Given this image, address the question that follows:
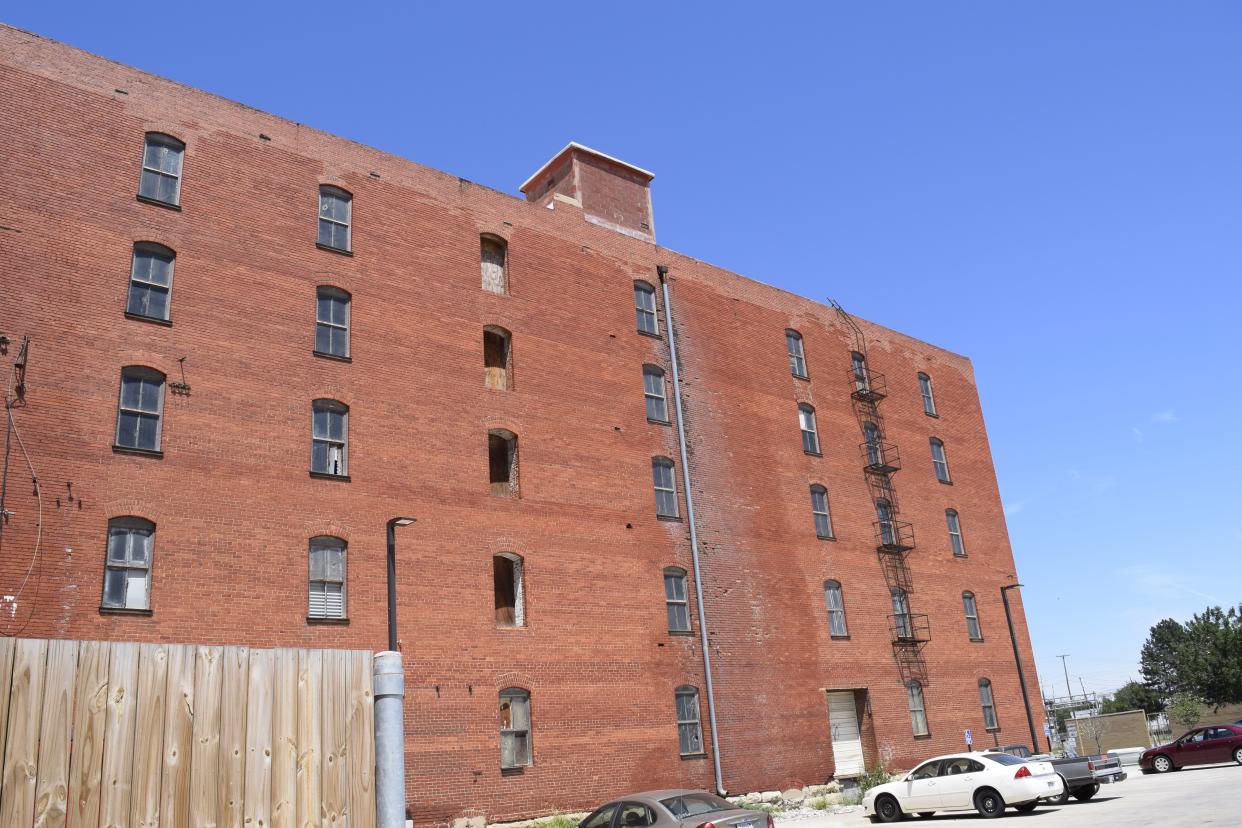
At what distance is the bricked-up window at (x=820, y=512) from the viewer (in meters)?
34.2

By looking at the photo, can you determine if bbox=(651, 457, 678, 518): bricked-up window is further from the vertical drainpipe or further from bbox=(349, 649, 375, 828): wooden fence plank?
bbox=(349, 649, 375, 828): wooden fence plank

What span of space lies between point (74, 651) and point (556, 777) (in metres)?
21.4

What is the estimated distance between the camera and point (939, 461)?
41.1 meters

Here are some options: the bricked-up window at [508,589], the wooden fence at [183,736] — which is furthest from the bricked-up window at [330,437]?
the wooden fence at [183,736]

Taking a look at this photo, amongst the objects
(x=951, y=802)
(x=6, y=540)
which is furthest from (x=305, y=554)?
(x=951, y=802)

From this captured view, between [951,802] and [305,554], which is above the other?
[305,554]

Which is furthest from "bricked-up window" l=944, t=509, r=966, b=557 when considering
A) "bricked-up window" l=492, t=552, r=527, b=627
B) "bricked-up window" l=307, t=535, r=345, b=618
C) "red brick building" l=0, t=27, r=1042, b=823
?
"bricked-up window" l=307, t=535, r=345, b=618

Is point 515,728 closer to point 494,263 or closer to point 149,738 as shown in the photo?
point 494,263

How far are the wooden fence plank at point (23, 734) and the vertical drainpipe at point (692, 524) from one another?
81.2ft

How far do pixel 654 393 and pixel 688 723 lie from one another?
10137 mm

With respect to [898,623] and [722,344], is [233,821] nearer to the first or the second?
[722,344]

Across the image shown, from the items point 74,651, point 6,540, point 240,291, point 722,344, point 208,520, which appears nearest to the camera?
point 74,651

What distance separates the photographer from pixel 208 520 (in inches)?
821

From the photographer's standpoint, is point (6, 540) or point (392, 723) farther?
point (6, 540)
